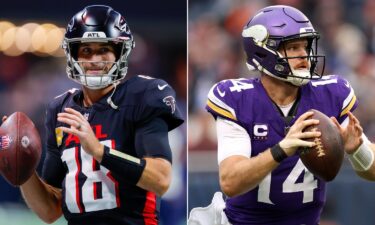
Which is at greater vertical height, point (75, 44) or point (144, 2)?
point (75, 44)

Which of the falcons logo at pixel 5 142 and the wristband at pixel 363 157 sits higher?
the falcons logo at pixel 5 142

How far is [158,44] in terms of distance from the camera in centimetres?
827

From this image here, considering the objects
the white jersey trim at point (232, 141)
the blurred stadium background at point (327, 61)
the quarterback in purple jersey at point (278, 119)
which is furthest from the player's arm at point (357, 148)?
the blurred stadium background at point (327, 61)

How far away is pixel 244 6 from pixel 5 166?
4.55m

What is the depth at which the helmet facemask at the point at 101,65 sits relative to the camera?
3.38 meters

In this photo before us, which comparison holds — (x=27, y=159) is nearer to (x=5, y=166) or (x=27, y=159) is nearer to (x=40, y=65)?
(x=5, y=166)

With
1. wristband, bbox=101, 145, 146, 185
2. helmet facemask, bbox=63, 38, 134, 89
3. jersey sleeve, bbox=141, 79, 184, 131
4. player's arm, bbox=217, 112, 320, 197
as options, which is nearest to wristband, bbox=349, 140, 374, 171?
player's arm, bbox=217, 112, 320, 197

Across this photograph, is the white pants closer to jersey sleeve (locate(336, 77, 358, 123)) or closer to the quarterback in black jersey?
the quarterback in black jersey

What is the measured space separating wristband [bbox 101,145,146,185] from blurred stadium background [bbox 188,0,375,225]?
8.14ft

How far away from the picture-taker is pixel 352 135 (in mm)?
3361

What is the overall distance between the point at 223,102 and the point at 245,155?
10.3 inches

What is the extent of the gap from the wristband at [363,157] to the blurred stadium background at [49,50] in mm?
3860

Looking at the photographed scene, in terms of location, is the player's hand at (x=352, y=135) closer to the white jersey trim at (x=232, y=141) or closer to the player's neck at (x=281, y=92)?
the player's neck at (x=281, y=92)

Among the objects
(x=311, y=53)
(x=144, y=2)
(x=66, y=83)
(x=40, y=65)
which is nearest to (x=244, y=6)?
(x=144, y=2)
